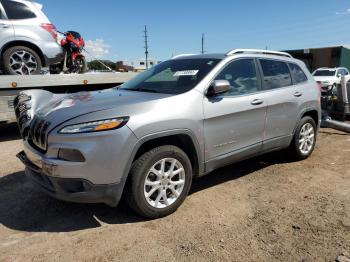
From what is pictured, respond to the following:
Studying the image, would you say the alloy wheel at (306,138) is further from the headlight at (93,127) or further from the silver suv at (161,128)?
the headlight at (93,127)

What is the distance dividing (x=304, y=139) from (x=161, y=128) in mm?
3028

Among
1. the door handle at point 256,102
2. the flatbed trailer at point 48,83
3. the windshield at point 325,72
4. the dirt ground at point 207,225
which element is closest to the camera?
the dirt ground at point 207,225

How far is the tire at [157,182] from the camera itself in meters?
3.51

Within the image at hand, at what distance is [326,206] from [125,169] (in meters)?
2.26

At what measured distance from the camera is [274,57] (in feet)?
17.2

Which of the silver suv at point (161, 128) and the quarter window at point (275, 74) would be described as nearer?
the silver suv at point (161, 128)

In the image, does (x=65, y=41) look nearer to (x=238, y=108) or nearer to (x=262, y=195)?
(x=238, y=108)

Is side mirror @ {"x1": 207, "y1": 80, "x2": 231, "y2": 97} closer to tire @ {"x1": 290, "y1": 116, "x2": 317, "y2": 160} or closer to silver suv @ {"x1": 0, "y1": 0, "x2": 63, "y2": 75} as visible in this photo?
tire @ {"x1": 290, "y1": 116, "x2": 317, "y2": 160}

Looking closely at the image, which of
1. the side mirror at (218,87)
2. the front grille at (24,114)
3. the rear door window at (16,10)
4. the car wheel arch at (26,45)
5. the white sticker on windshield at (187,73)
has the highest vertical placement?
the rear door window at (16,10)

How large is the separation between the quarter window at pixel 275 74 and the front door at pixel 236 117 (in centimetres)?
21

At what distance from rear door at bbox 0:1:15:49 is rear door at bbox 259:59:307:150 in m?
5.03

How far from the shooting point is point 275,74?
5.13 metres

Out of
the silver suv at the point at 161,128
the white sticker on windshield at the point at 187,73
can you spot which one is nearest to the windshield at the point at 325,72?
the silver suv at the point at 161,128

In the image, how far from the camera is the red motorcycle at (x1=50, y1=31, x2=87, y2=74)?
844cm
